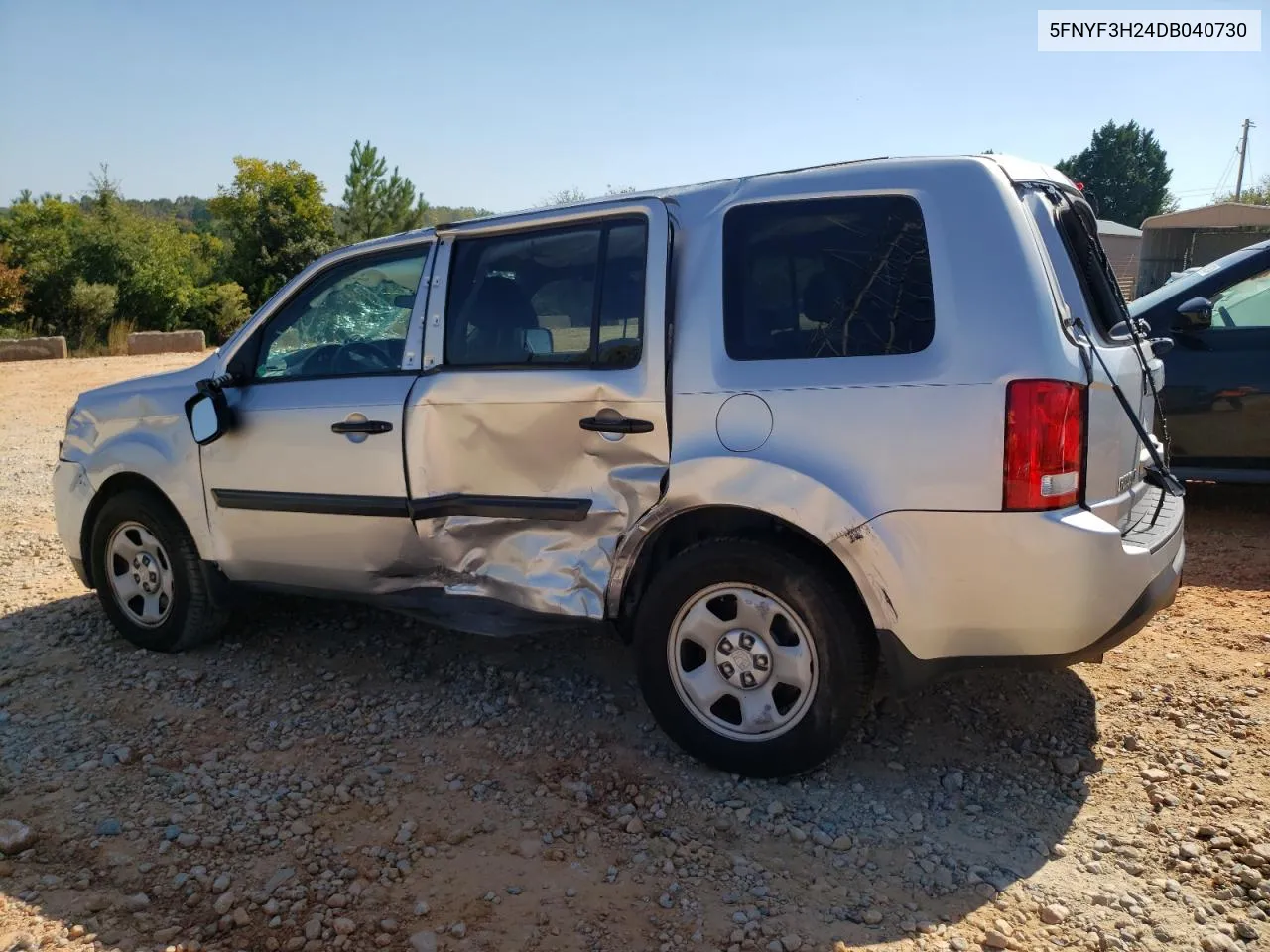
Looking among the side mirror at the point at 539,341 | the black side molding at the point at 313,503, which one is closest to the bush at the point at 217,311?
the black side molding at the point at 313,503

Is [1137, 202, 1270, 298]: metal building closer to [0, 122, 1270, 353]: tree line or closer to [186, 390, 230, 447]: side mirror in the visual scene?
[0, 122, 1270, 353]: tree line

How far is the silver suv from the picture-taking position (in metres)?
2.94

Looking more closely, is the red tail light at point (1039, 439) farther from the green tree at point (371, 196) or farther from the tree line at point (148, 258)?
the green tree at point (371, 196)

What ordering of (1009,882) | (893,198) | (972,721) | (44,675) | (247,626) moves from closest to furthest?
(1009,882) → (893,198) → (972,721) → (44,675) → (247,626)

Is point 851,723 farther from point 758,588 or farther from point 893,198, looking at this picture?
point 893,198

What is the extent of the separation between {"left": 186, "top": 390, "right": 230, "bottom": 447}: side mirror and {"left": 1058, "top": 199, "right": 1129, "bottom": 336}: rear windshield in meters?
3.47

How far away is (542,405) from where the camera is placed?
3633 millimetres

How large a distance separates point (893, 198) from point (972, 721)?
1994mm

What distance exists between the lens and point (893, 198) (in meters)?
3.15

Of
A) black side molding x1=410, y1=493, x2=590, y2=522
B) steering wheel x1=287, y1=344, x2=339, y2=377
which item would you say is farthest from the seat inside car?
steering wheel x1=287, y1=344, x2=339, y2=377

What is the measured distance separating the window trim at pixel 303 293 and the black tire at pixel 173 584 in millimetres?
805

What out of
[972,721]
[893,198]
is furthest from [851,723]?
[893,198]

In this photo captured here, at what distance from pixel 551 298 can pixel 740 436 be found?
103cm

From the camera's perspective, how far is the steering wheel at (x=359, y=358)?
4.23 meters
